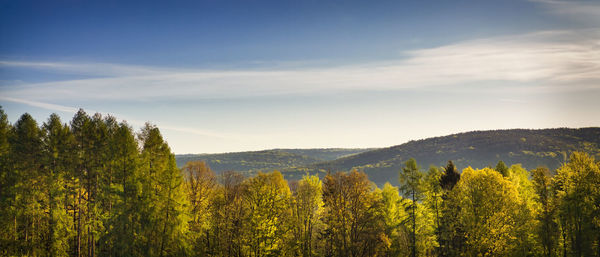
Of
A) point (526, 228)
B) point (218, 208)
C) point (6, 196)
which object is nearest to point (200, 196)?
point (218, 208)

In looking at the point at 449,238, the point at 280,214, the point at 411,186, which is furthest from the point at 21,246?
the point at 449,238

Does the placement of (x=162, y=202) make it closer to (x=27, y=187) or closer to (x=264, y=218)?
(x=264, y=218)

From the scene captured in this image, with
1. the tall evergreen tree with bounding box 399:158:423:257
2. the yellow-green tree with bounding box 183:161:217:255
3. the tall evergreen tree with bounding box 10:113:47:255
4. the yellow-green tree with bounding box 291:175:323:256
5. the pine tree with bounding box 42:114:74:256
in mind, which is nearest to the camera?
the pine tree with bounding box 42:114:74:256

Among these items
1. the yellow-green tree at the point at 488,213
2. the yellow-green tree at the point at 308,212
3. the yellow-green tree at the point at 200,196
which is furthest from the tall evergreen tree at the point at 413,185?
the yellow-green tree at the point at 200,196

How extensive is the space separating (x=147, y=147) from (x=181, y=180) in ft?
19.5

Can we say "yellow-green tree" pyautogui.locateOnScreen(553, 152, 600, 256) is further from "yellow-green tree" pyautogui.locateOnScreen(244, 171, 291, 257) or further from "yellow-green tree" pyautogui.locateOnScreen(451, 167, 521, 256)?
"yellow-green tree" pyautogui.locateOnScreen(244, 171, 291, 257)

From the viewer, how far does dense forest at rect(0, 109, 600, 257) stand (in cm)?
4516

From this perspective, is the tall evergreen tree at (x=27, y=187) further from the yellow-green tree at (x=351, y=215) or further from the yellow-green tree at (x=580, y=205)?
the yellow-green tree at (x=580, y=205)

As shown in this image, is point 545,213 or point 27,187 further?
point 545,213

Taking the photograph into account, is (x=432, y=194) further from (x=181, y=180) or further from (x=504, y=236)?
(x=181, y=180)

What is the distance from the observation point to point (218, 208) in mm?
52125

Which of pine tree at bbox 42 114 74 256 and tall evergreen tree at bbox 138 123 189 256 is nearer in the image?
pine tree at bbox 42 114 74 256

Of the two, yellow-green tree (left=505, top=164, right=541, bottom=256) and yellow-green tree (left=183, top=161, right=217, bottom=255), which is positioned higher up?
yellow-green tree (left=183, top=161, right=217, bottom=255)

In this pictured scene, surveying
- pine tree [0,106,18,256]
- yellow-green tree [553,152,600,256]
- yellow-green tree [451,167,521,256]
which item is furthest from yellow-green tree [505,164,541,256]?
pine tree [0,106,18,256]
